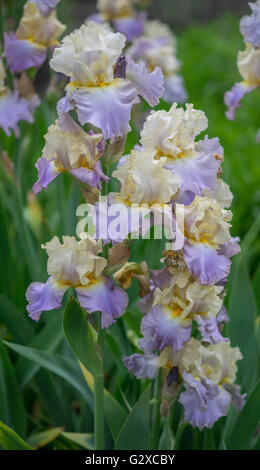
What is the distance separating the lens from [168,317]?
41.2 inches

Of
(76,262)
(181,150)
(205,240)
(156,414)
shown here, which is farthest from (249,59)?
(156,414)

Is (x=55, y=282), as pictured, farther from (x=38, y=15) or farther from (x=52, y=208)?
(x=52, y=208)

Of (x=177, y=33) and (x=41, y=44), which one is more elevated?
(x=41, y=44)

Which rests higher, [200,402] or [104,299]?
[104,299]

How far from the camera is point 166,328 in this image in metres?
1.02

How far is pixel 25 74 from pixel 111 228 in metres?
1.02

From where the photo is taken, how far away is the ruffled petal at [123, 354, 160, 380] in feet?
3.69

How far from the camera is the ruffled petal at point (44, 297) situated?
3.22 ft

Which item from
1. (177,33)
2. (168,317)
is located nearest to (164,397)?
(168,317)

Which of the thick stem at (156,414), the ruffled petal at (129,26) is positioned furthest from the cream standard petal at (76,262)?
the ruffled petal at (129,26)

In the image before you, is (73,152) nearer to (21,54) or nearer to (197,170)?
(197,170)

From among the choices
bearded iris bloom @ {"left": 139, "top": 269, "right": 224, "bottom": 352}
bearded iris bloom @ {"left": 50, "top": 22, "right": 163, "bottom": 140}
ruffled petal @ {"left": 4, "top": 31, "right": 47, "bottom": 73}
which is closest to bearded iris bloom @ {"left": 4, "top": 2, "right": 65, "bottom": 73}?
ruffled petal @ {"left": 4, "top": 31, "right": 47, "bottom": 73}

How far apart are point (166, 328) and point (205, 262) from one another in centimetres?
15

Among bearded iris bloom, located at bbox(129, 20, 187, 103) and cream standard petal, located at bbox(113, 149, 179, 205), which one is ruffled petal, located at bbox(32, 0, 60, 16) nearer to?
cream standard petal, located at bbox(113, 149, 179, 205)
